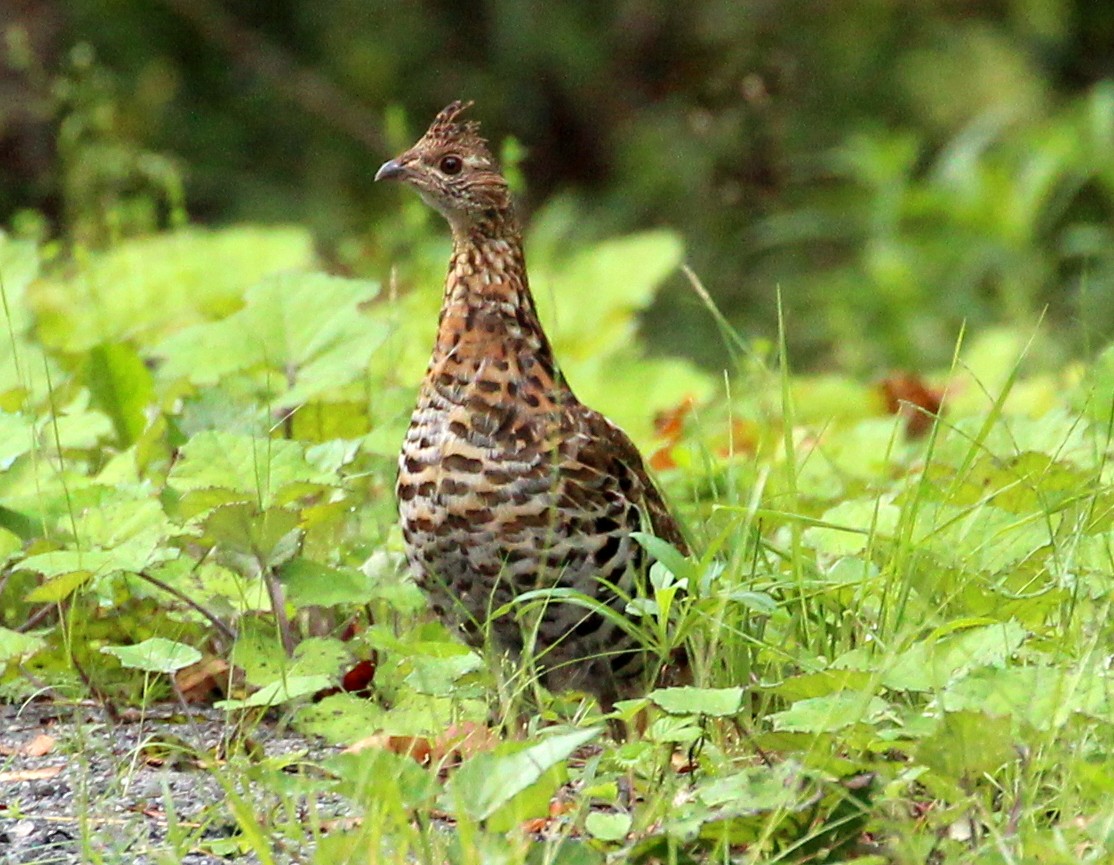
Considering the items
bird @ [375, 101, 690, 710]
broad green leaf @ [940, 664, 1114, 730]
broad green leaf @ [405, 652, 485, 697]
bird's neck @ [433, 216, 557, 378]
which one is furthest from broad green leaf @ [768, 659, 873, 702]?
bird's neck @ [433, 216, 557, 378]

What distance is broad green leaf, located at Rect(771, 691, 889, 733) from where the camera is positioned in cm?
252

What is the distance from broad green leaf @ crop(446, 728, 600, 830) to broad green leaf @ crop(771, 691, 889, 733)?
1.03ft

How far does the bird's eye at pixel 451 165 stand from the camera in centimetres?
355

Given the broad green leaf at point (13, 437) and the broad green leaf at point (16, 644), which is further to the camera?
the broad green leaf at point (13, 437)

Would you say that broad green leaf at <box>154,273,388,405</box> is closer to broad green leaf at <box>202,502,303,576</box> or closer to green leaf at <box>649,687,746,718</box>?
broad green leaf at <box>202,502,303,576</box>

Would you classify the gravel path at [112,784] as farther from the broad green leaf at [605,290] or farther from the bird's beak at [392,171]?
the broad green leaf at [605,290]

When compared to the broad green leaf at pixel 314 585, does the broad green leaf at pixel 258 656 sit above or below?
below

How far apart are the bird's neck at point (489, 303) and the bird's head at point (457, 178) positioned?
24 millimetres

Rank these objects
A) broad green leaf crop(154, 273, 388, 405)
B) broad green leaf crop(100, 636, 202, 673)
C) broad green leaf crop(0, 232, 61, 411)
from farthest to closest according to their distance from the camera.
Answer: broad green leaf crop(154, 273, 388, 405) < broad green leaf crop(0, 232, 61, 411) < broad green leaf crop(100, 636, 202, 673)

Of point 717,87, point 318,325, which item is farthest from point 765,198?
point 318,325

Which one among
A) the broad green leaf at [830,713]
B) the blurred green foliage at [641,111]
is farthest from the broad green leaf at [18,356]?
the blurred green foliage at [641,111]

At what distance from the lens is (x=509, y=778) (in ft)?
7.72

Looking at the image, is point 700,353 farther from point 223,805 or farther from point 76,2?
point 223,805

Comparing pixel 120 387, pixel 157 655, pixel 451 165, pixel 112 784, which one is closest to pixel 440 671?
pixel 157 655
